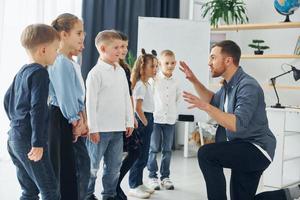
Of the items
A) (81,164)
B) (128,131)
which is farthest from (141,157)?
(81,164)

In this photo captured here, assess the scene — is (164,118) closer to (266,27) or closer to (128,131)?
(128,131)

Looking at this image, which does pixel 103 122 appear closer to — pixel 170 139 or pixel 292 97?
pixel 170 139

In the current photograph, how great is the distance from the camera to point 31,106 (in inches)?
70.5

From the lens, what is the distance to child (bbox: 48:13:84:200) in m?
2.06

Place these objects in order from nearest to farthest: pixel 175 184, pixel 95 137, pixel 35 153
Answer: pixel 35 153
pixel 95 137
pixel 175 184

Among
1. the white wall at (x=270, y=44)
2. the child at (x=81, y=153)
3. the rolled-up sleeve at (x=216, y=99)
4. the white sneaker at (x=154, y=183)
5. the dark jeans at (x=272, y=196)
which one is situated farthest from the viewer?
the white wall at (x=270, y=44)

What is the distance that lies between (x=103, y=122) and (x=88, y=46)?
2227 mm

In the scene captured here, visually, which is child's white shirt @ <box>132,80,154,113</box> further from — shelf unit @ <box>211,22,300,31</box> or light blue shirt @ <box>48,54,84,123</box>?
shelf unit @ <box>211,22,300,31</box>

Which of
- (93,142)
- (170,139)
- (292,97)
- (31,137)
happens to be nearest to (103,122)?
(93,142)

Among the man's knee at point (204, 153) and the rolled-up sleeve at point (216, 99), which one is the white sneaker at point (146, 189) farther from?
the rolled-up sleeve at point (216, 99)

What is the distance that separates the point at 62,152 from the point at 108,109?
1.66ft

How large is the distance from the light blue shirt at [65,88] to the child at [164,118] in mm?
1360

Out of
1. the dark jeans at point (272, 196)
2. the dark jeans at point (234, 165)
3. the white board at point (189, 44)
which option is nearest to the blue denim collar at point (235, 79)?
the dark jeans at point (234, 165)

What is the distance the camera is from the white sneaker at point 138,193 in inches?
119
